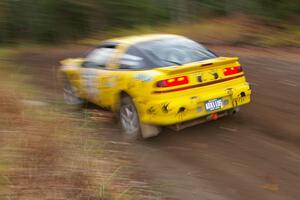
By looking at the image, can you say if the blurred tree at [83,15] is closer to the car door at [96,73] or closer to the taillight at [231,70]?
the car door at [96,73]

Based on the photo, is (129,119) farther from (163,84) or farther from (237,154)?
(237,154)

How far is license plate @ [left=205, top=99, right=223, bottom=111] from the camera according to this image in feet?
23.1

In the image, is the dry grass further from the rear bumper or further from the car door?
the car door

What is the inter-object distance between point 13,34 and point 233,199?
2456 cm

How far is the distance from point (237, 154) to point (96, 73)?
9.46 ft

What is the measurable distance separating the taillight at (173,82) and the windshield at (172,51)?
0.48 meters

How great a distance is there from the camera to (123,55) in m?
7.85

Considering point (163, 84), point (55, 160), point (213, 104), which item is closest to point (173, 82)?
point (163, 84)

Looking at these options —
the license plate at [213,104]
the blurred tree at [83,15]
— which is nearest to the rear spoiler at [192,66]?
the license plate at [213,104]

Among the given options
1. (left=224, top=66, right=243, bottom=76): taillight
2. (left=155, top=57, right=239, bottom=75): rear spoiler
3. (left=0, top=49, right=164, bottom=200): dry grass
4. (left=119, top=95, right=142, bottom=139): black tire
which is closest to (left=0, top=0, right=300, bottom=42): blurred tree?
(left=224, top=66, right=243, bottom=76): taillight

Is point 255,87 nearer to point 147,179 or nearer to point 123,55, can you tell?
point 123,55

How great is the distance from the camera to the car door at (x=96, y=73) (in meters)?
8.14

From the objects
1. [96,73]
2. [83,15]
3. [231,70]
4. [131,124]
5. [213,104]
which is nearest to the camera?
[213,104]

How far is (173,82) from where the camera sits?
6.84m
